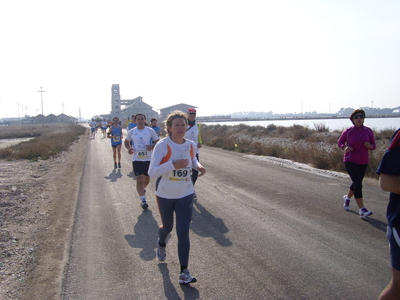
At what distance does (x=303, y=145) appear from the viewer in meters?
21.8

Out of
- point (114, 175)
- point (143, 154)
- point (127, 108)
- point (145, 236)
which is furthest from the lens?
point (127, 108)

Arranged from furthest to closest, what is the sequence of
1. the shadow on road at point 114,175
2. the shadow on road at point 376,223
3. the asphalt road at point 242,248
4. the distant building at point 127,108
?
the distant building at point 127,108 → the shadow on road at point 114,175 → the shadow on road at point 376,223 → the asphalt road at point 242,248

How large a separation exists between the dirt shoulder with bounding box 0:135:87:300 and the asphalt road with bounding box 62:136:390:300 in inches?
9.0

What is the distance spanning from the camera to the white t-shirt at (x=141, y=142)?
7812 millimetres

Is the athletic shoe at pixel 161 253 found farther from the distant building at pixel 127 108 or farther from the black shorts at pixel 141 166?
the distant building at pixel 127 108

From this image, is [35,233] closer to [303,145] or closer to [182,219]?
[182,219]

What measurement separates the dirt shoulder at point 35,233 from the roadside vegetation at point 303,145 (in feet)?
29.8

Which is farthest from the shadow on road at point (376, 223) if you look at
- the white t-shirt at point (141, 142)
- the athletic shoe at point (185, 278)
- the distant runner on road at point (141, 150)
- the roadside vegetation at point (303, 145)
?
the roadside vegetation at point (303, 145)

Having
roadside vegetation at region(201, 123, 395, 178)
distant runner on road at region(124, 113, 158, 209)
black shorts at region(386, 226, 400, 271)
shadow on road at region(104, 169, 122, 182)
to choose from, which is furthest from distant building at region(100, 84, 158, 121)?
black shorts at region(386, 226, 400, 271)

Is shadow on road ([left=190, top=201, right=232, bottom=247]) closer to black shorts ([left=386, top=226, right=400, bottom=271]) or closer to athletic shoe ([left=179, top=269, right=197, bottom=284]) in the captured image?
athletic shoe ([left=179, top=269, right=197, bottom=284])

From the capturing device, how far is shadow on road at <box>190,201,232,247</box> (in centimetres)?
561

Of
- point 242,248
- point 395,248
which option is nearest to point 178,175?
point 242,248

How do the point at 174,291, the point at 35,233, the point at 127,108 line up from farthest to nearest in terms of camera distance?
1. the point at 127,108
2. the point at 35,233
3. the point at 174,291

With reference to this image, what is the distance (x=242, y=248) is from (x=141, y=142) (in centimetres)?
367
